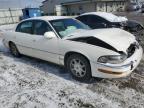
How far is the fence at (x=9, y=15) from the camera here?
82.6 ft

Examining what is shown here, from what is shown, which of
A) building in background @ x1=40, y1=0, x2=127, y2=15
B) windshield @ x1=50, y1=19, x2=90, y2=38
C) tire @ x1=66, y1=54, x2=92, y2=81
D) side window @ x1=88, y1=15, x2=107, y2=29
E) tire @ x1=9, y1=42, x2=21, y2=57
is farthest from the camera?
building in background @ x1=40, y1=0, x2=127, y2=15

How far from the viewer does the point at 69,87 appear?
13.0ft

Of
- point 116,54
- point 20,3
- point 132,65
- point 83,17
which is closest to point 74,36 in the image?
point 116,54

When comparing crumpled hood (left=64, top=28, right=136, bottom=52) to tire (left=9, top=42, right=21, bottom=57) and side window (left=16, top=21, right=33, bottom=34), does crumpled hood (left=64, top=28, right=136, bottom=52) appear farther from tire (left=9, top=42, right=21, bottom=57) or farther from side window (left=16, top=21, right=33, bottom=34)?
tire (left=9, top=42, right=21, bottom=57)

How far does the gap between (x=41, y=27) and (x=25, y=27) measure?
37.2 inches

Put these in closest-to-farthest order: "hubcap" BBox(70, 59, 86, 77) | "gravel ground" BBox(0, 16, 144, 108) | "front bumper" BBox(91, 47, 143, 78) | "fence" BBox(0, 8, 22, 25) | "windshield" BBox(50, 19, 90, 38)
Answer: "gravel ground" BBox(0, 16, 144, 108) → "front bumper" BBox(91, 47, 143, 78) → "hubcap" BBox(70, 59, 86, 77) → "windshield" BBox(50, 19, 90, 38) → "fence" BBox(0, 8, 22, 25)

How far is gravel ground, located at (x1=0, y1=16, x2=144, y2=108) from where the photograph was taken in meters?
3.35

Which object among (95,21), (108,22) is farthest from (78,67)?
(95,21)

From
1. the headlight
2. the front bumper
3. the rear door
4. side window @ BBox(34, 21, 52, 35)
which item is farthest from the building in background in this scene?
the headlight

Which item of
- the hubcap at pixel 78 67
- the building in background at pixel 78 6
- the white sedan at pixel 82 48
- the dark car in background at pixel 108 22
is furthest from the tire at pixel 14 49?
the building in background at pixel 78 6

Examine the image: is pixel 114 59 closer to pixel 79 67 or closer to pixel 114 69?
pixel 114 69

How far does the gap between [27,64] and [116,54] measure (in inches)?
119

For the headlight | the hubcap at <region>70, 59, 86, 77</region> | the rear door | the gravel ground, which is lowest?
the gravel ground

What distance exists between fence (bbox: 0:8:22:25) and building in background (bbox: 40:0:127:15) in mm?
10869
